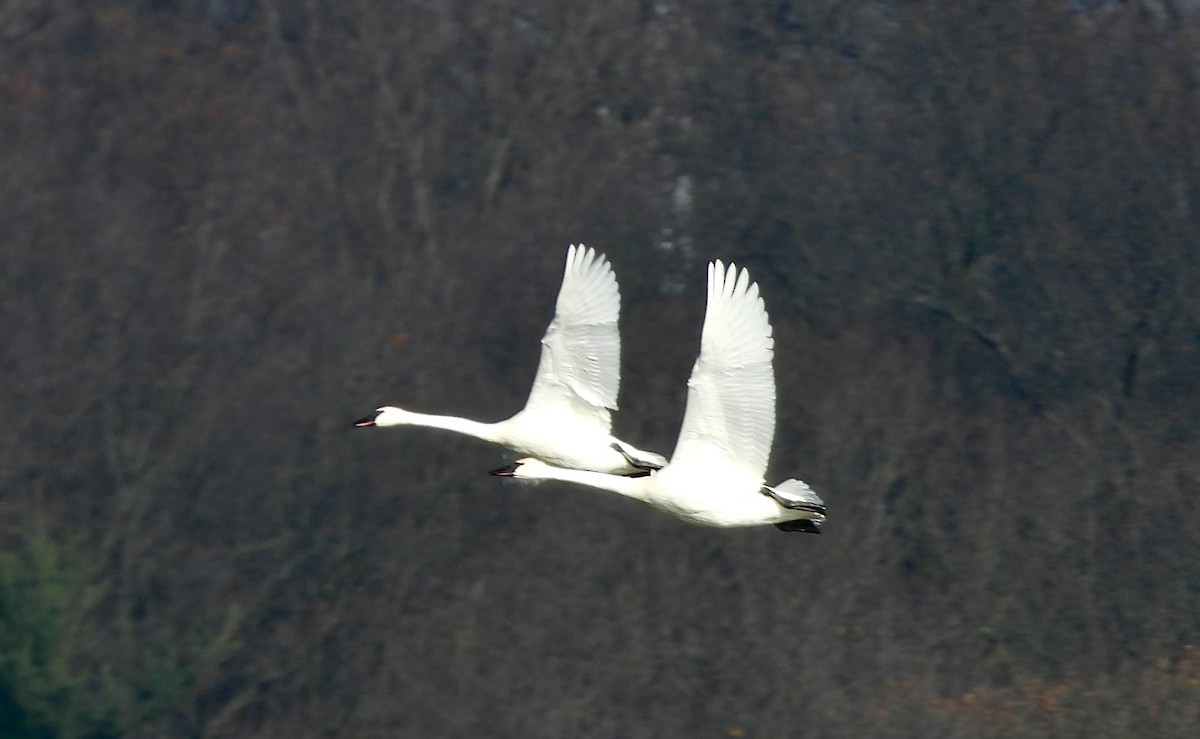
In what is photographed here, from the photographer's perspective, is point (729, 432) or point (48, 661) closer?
point (729, 432)

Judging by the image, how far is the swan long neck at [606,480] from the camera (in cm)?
870

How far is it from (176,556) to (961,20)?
931cm

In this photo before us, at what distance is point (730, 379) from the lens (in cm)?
848

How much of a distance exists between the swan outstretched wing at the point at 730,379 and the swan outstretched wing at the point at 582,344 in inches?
55.8

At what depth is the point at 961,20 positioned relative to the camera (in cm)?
1702

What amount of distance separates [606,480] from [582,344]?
1.18 m

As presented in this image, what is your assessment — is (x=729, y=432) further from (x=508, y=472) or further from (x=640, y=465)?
(x=508, y=472)

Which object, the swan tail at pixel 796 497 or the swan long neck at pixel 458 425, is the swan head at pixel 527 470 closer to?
the swan long neck at pixel 458 425

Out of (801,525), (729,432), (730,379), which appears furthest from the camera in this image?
(801,525)

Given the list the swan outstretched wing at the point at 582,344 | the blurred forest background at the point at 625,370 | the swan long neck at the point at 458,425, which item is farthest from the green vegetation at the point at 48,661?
the swan outstretched wing at the point at 582,344

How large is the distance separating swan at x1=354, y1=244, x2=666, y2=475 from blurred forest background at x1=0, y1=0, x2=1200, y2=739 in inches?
221

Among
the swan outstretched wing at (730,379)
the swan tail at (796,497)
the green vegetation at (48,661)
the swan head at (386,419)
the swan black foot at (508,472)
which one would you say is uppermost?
the swan outstretched wing at (730,379)

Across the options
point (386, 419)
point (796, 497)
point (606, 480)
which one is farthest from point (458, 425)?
point (796, 497)

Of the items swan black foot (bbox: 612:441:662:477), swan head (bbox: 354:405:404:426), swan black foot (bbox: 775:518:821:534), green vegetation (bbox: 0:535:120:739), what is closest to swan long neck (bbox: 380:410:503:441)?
swan head (bbox: 354:405:404:426)
